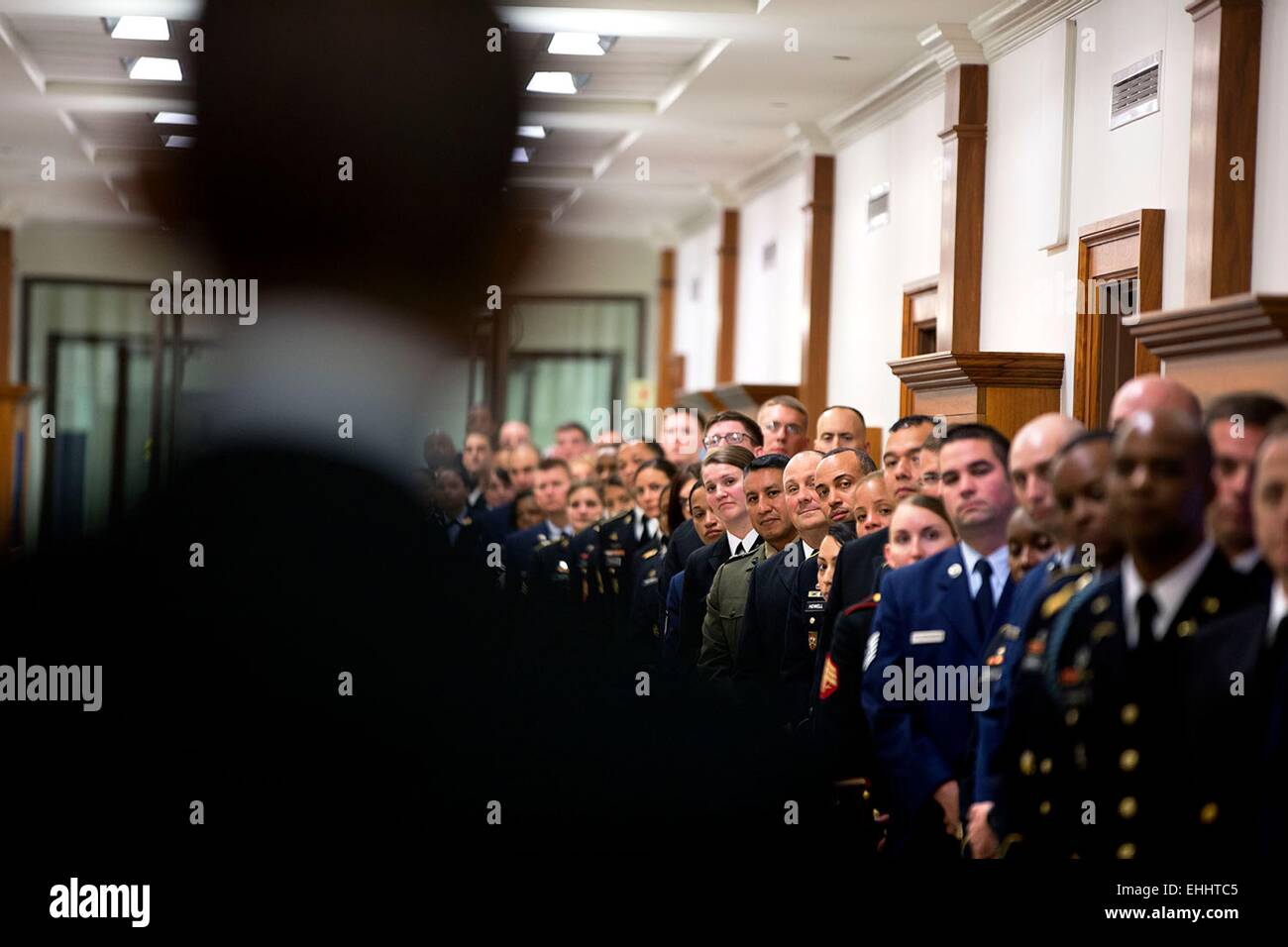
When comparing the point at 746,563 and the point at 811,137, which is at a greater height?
the point at 811,137

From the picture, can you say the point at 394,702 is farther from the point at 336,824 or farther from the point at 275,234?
the point at 275,234

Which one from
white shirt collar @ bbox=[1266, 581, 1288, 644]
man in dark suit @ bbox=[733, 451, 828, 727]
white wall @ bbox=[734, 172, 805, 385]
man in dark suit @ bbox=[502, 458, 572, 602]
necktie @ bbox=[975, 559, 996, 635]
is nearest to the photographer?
white shirt collar @ bbox=[1266, 581, 1288, 644]

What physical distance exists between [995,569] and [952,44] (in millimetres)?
5287

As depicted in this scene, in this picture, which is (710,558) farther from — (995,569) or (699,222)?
(699,222)

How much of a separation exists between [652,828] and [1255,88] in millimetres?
3646

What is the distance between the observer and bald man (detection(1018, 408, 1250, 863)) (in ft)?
9.75

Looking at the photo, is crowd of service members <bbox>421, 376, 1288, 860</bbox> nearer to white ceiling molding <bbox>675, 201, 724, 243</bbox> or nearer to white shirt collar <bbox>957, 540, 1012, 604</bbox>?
white shirt collar <bbox>957, 540, 1012, 604</bbox>

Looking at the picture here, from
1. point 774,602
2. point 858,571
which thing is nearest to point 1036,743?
point 858,571

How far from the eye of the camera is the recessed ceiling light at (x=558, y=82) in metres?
10.9

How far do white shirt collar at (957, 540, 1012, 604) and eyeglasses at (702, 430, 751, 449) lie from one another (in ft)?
11.1

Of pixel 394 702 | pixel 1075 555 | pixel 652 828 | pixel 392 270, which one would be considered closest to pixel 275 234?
pixel 392 270

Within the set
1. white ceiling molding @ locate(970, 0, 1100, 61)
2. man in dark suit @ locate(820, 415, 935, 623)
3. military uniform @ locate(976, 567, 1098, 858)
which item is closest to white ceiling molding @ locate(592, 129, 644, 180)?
white ceiling molding @ locate(970, 0, 1100, 61)

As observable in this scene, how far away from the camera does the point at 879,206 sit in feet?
35.5

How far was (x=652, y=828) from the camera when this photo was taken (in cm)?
425
